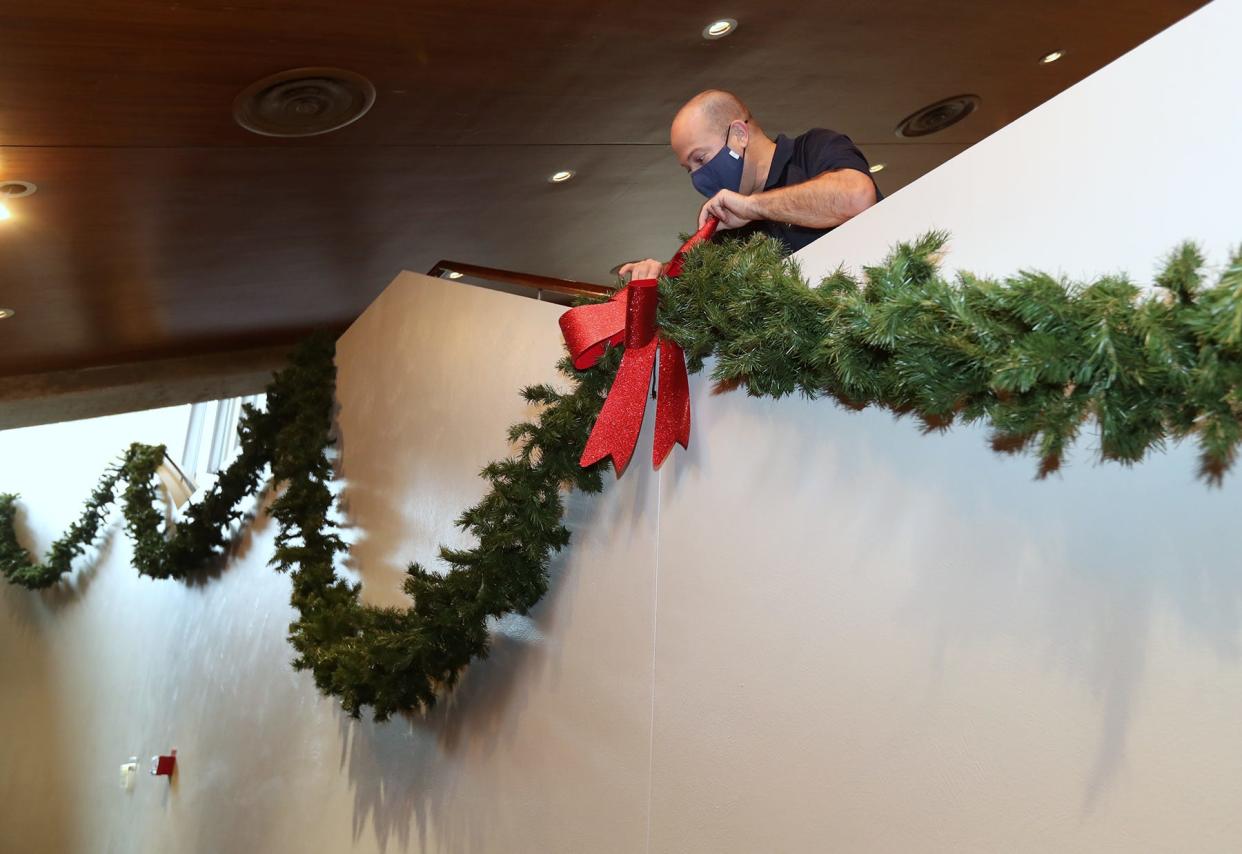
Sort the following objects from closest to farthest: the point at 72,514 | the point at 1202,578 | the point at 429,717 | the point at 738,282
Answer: the point at 1202,578
the point at 738,282
the point at 429,717
the point at 72,514

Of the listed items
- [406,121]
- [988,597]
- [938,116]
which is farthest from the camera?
[938,116]

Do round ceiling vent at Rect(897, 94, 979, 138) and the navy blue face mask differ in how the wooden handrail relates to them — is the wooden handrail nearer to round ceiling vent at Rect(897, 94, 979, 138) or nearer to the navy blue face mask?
the navy blue face mask

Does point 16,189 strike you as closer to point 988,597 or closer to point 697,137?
point 697,137

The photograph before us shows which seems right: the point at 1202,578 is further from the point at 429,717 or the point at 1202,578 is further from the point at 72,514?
the point at 72,514

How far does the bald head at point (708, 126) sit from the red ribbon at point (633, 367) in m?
0.26

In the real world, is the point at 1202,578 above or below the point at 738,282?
below

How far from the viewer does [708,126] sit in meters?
2.38

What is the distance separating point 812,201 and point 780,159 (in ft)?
1.02

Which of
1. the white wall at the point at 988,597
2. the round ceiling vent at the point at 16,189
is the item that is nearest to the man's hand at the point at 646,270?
the white wall at the point at 988,597

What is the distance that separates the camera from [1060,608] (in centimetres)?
147

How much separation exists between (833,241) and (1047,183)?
0.46 m

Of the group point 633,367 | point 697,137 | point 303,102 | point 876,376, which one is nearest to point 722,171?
point 697,137

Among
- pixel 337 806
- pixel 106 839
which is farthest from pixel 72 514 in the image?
pixel 337 806

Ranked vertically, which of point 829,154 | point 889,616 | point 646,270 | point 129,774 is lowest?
point 129,774
